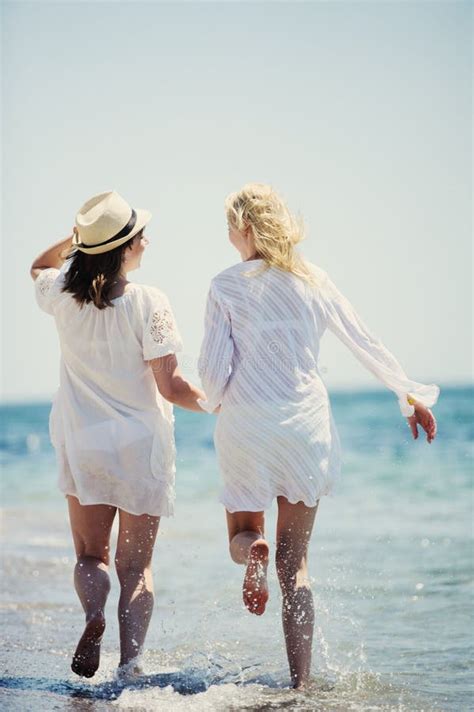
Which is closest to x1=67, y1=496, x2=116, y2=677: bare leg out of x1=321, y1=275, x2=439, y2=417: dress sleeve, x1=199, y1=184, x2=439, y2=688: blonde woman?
x1=199, y1=184, x2=439, y2=688: blonde woman

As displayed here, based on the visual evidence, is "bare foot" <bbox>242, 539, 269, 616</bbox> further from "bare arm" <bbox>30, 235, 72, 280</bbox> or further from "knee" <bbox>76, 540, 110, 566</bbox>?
"bare arm" <bbox>30, 235, 72, 280</bbox>

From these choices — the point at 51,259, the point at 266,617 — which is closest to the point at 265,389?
the point at 51,259

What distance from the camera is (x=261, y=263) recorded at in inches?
175

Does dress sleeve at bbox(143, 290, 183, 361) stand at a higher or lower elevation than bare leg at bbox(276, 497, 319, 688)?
higher

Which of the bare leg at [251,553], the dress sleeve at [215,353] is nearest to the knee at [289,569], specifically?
the bare leg at [251,553]

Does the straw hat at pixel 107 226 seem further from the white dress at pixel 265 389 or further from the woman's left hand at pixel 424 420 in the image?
the woman's left hand at pixel 424 420

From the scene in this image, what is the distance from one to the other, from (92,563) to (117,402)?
725mm

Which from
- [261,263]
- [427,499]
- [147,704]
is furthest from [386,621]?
[427,499]

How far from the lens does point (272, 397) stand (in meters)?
4.38

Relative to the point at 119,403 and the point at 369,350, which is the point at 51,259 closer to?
the point at 119,403

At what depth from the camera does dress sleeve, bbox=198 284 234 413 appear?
14.4ft

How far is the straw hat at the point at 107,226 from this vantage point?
448 centimetres

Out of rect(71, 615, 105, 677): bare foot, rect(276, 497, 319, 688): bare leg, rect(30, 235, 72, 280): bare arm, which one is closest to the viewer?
rect(71, 615, 105, 677): bare foot

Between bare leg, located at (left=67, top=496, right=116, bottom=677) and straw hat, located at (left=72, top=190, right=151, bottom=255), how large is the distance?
3.72 feet
